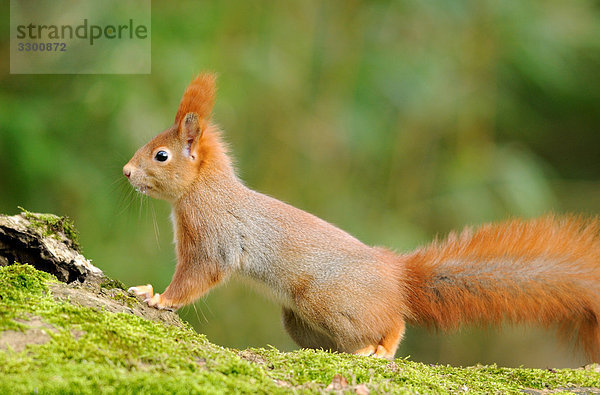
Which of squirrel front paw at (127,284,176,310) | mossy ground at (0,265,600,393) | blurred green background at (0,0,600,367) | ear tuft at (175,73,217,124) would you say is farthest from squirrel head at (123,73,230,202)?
blurred green background at (0,0,600,367)

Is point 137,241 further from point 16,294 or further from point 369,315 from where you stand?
point 16,294

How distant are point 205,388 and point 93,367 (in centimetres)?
21

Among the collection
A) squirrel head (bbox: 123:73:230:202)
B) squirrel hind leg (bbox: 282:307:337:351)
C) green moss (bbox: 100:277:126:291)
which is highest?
squirrel head (bbox: 123:73:230:202)

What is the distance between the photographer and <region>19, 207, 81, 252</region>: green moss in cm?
184

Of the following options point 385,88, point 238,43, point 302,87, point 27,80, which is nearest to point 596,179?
point 385,88

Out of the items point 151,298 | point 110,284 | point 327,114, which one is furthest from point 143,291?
point 327,114

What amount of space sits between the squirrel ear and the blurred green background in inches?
41.9

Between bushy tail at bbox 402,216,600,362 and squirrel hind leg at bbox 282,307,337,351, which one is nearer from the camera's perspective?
bushy tail at bbox 402,216,600,362

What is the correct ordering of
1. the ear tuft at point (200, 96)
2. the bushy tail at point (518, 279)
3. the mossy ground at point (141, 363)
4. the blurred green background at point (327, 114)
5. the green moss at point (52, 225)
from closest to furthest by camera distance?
the mossy ground at point (141, 363), the green moss at point (52, 225), the bushy tail at point (518, 279), the ear tuft at point (200, 96), the blurred green background at point (327, 114)

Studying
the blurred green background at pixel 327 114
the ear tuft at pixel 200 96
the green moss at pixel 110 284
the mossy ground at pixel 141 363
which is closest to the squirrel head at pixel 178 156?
the ear tuft at pixel 200 96

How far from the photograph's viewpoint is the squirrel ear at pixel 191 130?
2.39 meters

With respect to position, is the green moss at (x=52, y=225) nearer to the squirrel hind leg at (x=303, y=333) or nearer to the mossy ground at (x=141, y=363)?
the mossy ground at (x=141, y=363)

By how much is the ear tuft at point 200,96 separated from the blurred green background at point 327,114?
1.12 m

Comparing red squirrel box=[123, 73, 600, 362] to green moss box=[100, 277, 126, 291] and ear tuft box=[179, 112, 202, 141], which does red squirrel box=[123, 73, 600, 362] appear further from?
green moss box=[100, 277, 126, 291]
